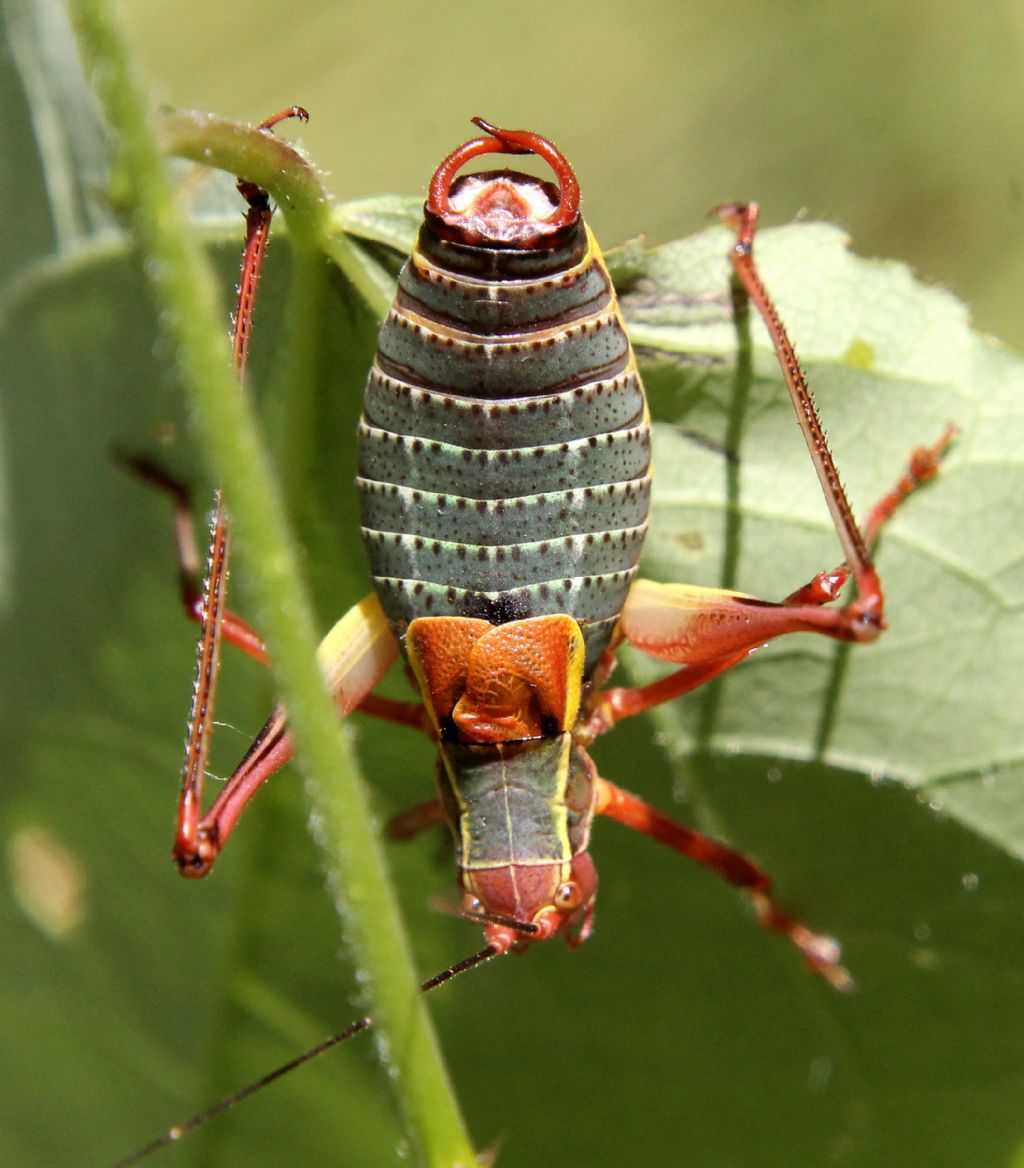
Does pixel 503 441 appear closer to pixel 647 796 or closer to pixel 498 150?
pixel 498 150

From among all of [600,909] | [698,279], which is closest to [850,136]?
[698,279]

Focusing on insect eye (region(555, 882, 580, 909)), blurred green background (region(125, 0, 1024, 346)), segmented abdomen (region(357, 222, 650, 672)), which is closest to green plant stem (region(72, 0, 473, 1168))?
segmented abdomen (region(357, 222, 650, 672))

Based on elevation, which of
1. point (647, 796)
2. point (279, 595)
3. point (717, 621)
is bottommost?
point (647, 796)

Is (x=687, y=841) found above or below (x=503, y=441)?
below

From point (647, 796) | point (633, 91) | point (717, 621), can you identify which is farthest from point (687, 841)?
point (633, 91)

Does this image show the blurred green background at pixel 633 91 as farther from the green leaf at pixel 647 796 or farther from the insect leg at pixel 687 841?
the insect leg at pixel 687 841

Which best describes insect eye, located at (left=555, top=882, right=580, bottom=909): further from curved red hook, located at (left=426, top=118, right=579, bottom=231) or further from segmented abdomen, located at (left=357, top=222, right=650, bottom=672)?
curved red hook, located at (left=426, top=118, right=579, bottom=231)
